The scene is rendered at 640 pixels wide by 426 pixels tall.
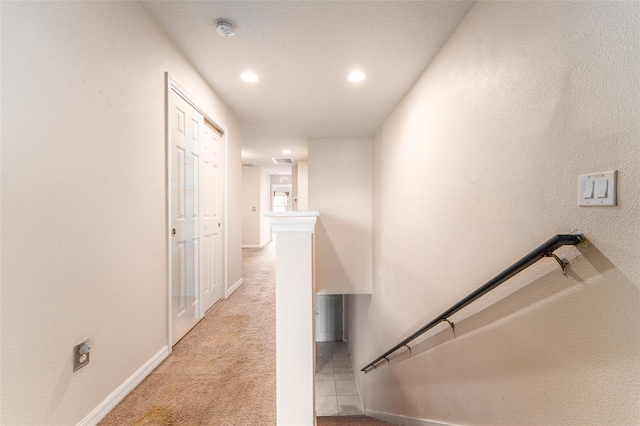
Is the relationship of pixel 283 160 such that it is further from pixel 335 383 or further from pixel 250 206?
pixel 335 383

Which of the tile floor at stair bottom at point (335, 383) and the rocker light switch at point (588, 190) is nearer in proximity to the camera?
the rocker light switch at point (588, 190)

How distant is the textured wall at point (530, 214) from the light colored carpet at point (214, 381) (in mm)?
1244

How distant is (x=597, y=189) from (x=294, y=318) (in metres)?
1.33

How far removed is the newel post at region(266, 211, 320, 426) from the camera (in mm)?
1391

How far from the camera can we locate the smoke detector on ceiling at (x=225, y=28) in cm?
173

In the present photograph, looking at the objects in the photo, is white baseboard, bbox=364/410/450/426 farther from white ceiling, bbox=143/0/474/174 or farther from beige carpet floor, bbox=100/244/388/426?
white ceiling, bbox=143/0/474/174

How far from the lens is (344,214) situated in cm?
473

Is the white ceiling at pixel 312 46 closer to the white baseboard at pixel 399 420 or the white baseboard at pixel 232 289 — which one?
the white baseboard at pixel 232 289

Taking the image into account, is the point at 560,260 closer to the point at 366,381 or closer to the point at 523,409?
the point at 523,409

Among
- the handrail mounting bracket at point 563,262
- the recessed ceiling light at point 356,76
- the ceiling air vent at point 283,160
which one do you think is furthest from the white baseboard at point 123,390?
the ceiling air vent at point 283,160

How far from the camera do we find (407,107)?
2818mm

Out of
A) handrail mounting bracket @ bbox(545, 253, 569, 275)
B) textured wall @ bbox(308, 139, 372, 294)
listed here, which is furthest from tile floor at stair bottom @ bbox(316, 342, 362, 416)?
handrail mounting bracket @ bbox(545, 253, 569, 275)

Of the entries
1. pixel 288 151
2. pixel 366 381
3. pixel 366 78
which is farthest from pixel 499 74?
pixel 288 151

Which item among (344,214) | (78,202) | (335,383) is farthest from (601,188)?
(335,383)
